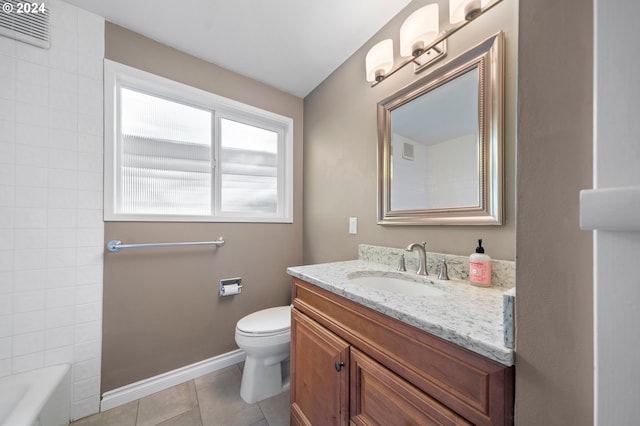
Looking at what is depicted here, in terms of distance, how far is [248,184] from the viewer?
1978 mm

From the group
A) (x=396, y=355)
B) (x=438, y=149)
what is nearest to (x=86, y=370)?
(x=396, y=355)

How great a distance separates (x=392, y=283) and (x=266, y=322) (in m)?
0.87

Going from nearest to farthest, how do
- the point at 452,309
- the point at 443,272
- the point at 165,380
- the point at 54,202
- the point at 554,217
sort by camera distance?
the point at 554,217
the point at 452,309
the point at 443,272
the point at 54,202
the point at 165,380

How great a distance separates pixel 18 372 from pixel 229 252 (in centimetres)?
115

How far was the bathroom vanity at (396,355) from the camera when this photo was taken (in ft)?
1.59

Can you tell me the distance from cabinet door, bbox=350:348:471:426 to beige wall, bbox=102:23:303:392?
129cm

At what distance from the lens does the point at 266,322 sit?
4.86ft

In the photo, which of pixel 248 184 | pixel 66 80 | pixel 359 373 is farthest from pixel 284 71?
pixel 359 373

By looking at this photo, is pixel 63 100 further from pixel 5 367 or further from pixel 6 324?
pixel 5 367

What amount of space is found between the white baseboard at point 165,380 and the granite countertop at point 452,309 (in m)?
1.25

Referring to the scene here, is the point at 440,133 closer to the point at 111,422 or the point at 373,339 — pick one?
the point at 373,339

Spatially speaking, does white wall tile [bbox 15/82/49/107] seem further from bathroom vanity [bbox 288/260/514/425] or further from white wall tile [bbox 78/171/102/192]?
bathroom vanity [bbox 288/260/514/425]

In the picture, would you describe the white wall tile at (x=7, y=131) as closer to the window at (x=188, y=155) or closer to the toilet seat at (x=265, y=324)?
the window at (x=188, y=155)

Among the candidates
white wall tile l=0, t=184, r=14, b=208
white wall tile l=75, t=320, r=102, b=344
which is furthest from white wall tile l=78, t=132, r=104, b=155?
white wall tile l=75, t=320, r=102, b=344
